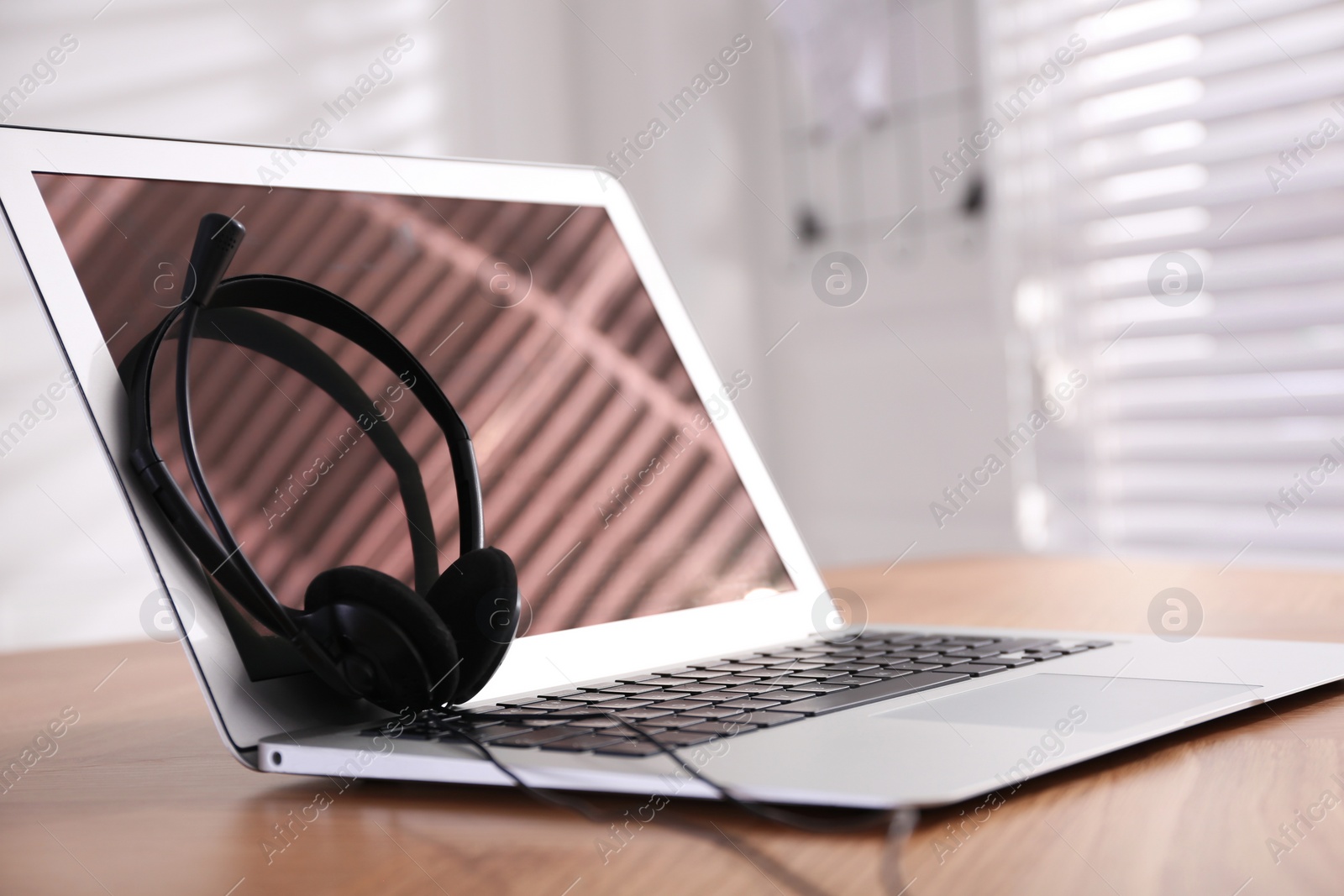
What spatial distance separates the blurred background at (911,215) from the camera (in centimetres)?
179

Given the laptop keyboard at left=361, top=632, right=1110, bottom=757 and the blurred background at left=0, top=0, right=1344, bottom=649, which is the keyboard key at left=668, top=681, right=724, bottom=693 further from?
the blurred background at left=0, top=0, right=1344, bottom=649

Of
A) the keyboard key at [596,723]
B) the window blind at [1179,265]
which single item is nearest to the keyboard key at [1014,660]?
the keyboard key at [596,723]

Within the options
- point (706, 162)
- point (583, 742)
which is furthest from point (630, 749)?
point (706, 162)

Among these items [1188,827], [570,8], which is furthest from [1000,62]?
[1188,827]

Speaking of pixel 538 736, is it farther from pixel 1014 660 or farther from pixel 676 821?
pixel 1014 660

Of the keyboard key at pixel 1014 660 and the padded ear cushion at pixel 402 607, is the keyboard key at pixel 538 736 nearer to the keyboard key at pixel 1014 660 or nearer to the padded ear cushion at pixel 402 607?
the padded ear cushion at pixel 402 607

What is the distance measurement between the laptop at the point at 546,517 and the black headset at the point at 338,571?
1cm

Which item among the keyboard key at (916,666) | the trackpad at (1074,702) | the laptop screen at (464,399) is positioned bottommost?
the trackpad at (1074,702)

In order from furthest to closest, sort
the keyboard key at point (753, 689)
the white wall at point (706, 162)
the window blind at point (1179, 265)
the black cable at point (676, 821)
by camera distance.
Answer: the white wall at point (706, 162) → the window blind at point (1179, 265) → the keyboard key at point (753, 689) → the black cable at point (676, 821)

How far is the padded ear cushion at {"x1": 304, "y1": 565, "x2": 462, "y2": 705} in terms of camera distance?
0.47 meters

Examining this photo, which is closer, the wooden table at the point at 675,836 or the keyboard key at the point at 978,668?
the wooden table at the point at 675,836

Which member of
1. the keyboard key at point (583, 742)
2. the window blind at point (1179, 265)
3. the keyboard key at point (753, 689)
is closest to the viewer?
the keyboard key at point (583, 742)

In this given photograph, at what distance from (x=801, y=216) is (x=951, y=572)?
1.36 meters

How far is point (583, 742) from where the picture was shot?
1.39 ft
